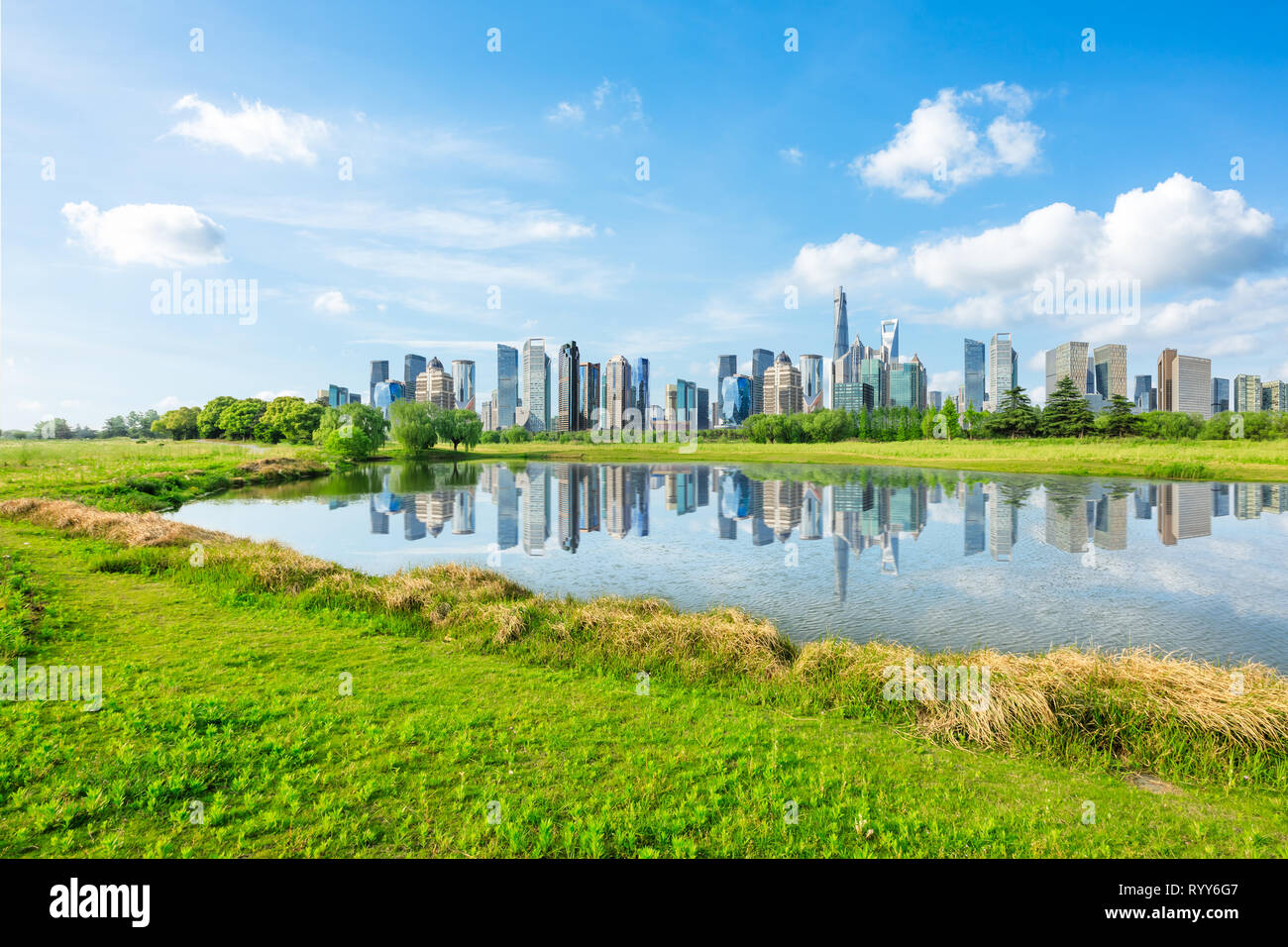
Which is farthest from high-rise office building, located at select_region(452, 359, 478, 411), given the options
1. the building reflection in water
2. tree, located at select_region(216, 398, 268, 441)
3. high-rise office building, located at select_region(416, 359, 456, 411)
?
the building reflection in water

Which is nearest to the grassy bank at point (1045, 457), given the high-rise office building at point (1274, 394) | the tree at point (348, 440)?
the tree at point (348, 440)

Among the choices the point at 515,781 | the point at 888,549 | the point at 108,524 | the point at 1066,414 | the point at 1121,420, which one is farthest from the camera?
the point at 1066,414

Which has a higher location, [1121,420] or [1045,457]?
[1121,420]

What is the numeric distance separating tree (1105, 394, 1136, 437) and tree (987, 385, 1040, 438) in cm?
530

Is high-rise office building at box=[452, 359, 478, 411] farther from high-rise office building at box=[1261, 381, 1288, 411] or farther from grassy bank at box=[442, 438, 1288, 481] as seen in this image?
high-rise office building at box=[1261, 381, 1288, 411]

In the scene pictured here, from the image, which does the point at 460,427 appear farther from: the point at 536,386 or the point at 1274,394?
the point at 1274,394

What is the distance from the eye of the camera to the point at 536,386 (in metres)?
175

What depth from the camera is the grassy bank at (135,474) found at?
109 feet

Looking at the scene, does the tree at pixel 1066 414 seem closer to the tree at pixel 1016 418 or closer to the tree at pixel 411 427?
A: the tree at pixel 1016 418

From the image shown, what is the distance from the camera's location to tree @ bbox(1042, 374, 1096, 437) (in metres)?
105

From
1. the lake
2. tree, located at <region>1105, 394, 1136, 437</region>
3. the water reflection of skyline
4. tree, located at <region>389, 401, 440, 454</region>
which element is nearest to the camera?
the lake

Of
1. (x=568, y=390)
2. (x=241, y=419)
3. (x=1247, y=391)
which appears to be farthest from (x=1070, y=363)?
(x=241, y=419)

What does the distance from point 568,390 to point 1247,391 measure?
712 ft

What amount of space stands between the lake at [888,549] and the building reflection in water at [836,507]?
0.22 metres
